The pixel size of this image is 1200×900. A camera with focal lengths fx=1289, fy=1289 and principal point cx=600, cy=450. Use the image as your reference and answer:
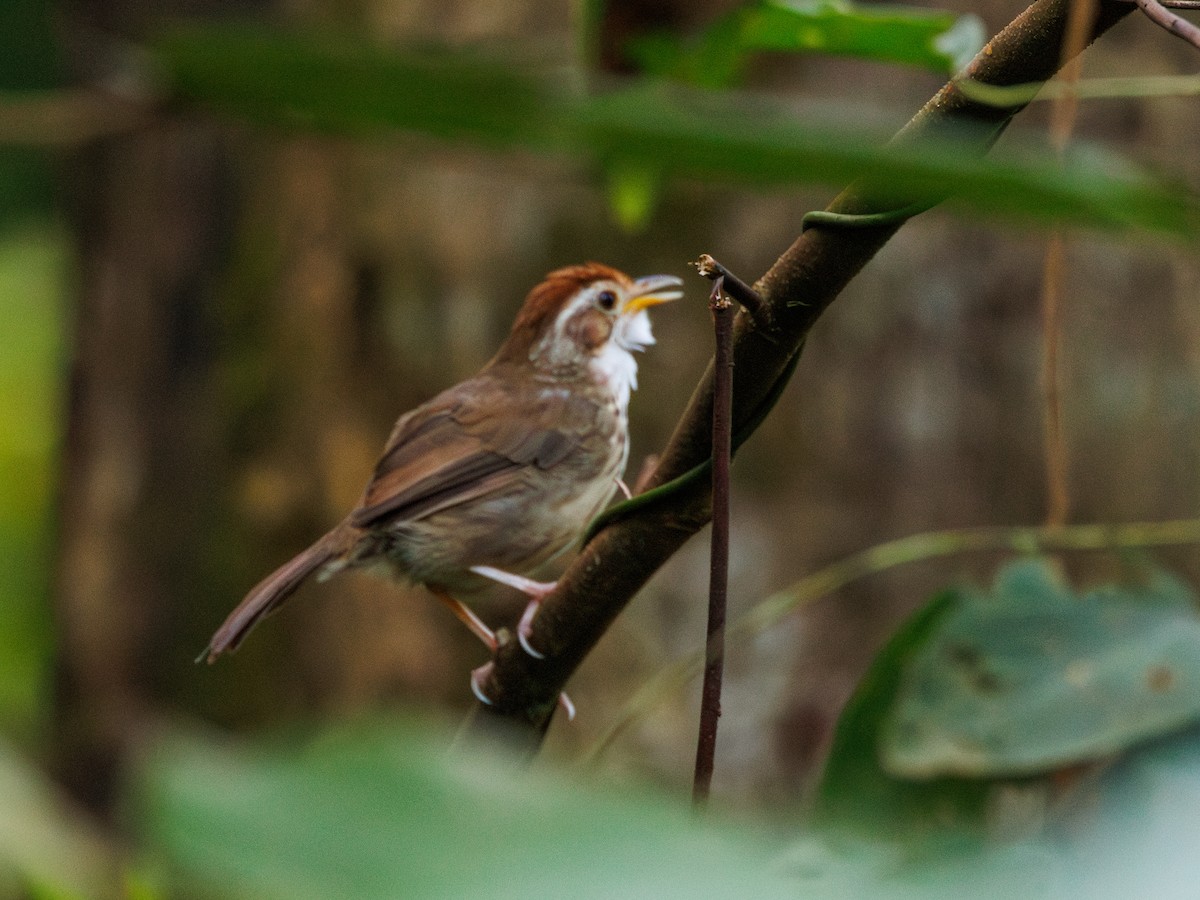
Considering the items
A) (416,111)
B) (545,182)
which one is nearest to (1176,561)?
(545,182)

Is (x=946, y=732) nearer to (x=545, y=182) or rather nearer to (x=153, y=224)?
(x=545, y=182)

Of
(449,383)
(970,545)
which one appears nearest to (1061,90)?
(970,545)

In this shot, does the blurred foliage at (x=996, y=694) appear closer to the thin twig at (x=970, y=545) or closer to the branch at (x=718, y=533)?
the thin twig at (x=970, y=545)

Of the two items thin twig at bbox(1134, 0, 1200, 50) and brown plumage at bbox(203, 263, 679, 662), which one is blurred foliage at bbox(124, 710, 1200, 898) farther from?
brown plumage at bbox(203, 263, 679, 662)

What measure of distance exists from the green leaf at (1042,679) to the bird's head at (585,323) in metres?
1.55

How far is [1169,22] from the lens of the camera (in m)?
1.38

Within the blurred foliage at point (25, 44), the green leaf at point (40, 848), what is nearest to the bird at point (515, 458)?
the blurred foliage at point (25, 44)

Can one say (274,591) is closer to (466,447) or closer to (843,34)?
(466,447)

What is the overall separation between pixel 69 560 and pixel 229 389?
1221 millimetres

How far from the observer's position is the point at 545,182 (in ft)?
17.3

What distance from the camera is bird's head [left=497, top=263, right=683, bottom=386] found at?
3.60m

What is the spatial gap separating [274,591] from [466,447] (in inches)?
31.6

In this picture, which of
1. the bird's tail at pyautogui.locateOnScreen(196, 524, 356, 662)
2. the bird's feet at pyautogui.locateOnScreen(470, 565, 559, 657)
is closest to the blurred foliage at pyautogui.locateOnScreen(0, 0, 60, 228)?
the bird's feet at pyautogui.locateOnScreen(470, 565, 559, 657)

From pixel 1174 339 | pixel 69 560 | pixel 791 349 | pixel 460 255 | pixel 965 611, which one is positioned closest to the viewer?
pixel 791 349
